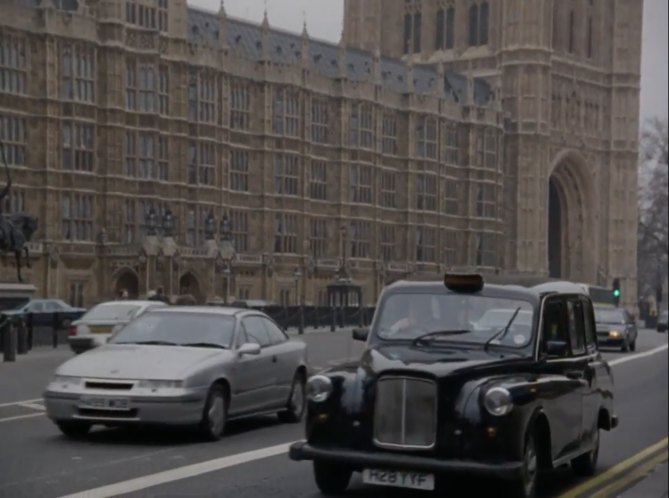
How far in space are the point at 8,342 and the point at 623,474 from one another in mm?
12922

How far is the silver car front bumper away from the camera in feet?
39.3

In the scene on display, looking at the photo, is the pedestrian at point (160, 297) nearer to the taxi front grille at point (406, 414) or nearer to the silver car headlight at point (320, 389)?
the silver car headlight at point (320, 389)

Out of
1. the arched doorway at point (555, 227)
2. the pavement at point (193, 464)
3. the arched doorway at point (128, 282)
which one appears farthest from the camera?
the arched doorway at point (128, 282)

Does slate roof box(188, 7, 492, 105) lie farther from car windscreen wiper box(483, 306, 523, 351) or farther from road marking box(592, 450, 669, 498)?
car windscreen wiper box(483, 306, 523, 351)

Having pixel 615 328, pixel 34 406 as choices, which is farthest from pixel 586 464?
pixel 615 328

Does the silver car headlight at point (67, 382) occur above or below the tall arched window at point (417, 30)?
below

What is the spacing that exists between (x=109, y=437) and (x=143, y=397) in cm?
97

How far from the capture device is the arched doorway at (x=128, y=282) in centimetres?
3747

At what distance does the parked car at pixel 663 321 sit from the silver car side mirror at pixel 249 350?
70.7 feet

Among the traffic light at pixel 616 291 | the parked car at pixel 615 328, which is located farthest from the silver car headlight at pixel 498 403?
the parked car at pixel 615 328

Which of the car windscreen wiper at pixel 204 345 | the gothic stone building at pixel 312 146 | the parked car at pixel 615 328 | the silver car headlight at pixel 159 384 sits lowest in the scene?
the parked car at pixel 615 328

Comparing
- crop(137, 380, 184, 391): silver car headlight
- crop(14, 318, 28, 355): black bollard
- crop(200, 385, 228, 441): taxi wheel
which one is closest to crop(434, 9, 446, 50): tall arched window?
crop(14, 318, 28, 355): black bollard

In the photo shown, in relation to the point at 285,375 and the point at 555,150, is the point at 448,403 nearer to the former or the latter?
Result: the point at 285,375

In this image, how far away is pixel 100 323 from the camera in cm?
2303
